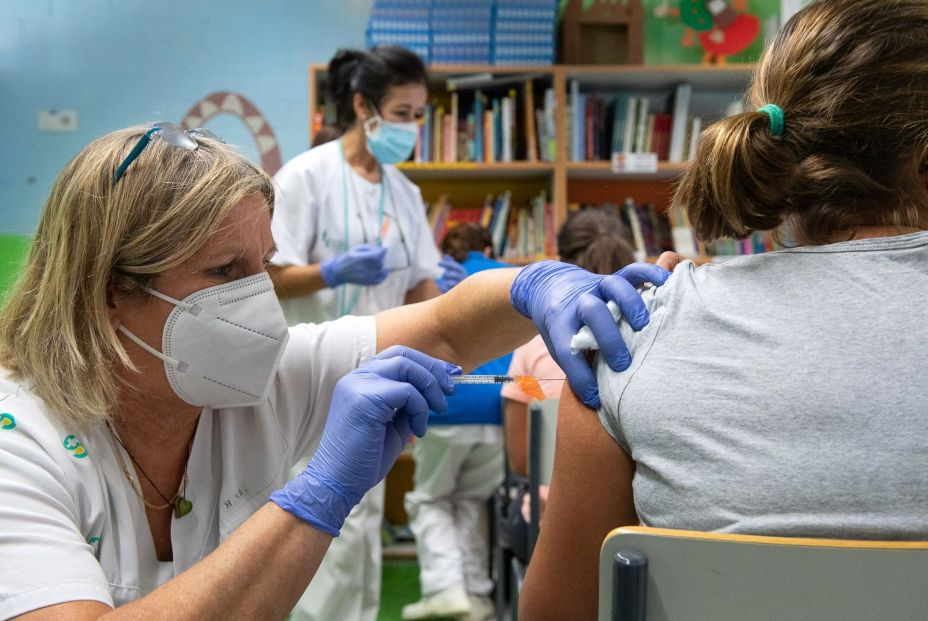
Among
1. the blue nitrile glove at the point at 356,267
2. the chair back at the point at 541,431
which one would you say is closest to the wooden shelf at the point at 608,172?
the blue nitrile glove at the point at 356,267

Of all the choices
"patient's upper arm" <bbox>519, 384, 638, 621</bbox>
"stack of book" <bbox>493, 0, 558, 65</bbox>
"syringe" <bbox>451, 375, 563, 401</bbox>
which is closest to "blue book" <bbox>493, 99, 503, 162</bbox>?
"stack of book" <bbox>493, 0, 558, 65</bbox>

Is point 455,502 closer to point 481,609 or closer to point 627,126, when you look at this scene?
point 481,609

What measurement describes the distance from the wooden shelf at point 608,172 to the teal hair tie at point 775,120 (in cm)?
265

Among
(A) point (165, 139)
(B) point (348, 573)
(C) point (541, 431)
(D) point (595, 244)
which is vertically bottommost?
(B) point (348, 573)

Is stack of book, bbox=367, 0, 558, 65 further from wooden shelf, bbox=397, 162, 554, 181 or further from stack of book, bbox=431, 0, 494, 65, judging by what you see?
wooden shelf, bbox=397, 162, 554, 181

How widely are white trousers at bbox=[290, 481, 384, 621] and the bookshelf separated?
1.65m

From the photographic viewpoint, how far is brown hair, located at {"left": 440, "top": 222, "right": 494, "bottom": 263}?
318 centimetres

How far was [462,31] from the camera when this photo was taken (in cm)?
355

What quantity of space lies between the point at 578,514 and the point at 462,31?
9.90 feet

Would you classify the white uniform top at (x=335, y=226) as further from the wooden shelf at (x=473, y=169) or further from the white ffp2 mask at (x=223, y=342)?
the white ffp2 mask at (x=223, y=342)

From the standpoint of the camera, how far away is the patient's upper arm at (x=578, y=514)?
0.90 meters

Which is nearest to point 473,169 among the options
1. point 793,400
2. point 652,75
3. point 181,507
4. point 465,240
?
point 465,240

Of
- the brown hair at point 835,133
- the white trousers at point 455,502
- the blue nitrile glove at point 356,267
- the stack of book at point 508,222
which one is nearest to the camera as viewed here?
the brown hair at point 835,133

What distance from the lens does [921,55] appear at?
2.72 feet
